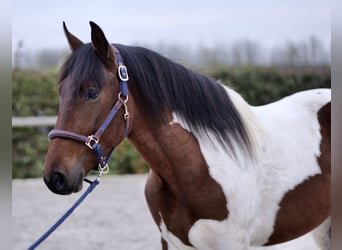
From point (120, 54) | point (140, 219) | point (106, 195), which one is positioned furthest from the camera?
point (106, 195)

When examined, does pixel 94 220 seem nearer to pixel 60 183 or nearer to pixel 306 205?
pixel 306 205

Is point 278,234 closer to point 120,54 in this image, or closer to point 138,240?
point 120,54

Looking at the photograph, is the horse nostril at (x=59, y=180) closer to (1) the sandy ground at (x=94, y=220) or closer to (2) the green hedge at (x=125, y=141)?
(1) the sandy ground at (x=94, y=220)

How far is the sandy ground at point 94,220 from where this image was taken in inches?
159

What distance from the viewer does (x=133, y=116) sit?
186 centimetres

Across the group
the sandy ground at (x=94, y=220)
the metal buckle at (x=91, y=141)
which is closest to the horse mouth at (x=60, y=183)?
the metal buckle at (x=91, y=141)

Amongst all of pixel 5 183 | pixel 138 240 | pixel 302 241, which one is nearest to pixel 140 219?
pixel 138 240

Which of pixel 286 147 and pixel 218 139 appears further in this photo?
pixel 286 147

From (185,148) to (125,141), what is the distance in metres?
5.10

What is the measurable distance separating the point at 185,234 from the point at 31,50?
5711 mm

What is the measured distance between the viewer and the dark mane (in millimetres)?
1880

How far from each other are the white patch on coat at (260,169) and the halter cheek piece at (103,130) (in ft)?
0.84

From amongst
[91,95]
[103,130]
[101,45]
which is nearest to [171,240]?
[103,130]

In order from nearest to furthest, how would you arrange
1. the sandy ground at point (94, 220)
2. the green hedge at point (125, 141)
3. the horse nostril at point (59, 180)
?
the horse nostril at point (59, 180) → the sandy ground at point (94, 220) → the green hedge at point (125, 141)
